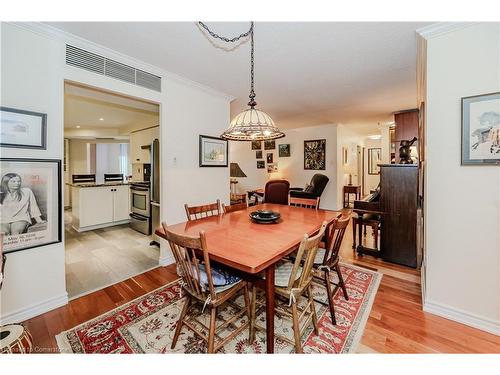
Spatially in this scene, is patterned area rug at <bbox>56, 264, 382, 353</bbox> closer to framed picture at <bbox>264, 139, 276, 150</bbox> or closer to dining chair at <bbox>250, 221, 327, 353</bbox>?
dining chair at <bbox>250, 221, 327, 353</bbox>

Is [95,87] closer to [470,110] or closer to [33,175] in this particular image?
[33,175]

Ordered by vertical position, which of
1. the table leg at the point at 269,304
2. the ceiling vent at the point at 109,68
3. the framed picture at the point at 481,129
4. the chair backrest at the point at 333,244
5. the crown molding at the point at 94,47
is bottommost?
the table leg at the point at 269,304

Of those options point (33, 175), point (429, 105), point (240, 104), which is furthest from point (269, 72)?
point (33, 175)

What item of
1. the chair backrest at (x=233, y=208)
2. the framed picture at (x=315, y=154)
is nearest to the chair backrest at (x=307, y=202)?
the chair backrest at (x=233, y=208)

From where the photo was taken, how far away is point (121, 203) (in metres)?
4.95

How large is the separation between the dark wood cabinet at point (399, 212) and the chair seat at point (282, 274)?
190cm

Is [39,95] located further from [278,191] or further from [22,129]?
[278,191]

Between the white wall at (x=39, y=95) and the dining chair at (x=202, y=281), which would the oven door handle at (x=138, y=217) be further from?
the dining chair at (x=202, y=281)

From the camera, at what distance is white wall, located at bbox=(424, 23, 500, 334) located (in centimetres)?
166

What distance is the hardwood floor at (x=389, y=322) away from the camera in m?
1.55

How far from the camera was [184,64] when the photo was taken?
8.62ft

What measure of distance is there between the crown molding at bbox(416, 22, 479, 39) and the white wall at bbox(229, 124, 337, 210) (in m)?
4.32

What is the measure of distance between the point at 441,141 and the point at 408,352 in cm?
162

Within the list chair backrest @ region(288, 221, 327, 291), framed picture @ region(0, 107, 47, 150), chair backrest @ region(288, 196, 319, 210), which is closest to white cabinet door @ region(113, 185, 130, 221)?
framed picture @ region(0, 107, 47, 150)
